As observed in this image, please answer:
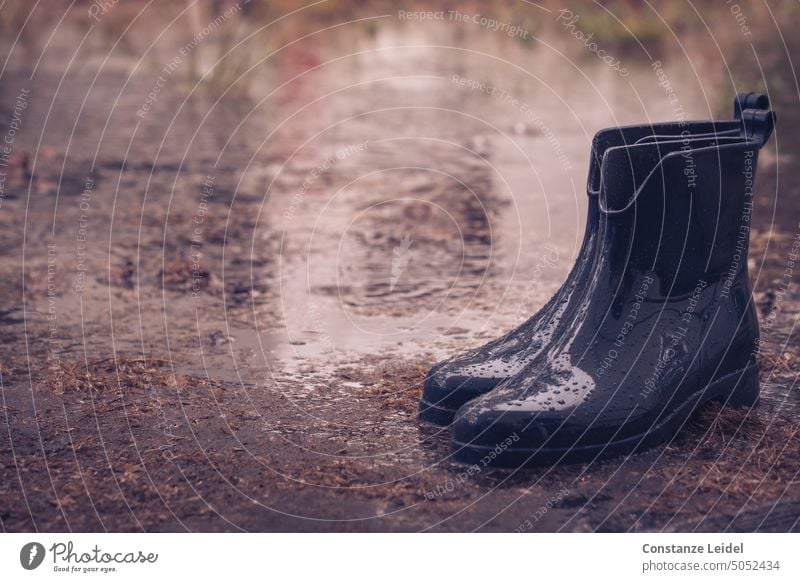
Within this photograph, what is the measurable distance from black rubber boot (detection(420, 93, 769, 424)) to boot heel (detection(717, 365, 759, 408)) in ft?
1.41

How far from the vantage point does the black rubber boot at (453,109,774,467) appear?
2418 millimetres

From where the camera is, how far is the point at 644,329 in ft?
8.43

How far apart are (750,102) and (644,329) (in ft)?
2.27

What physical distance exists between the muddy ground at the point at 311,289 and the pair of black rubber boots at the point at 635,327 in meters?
0.08

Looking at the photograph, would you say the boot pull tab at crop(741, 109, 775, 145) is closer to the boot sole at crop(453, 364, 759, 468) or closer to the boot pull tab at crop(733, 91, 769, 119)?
the boot pull tab at crop(733, 91, 769, 119)

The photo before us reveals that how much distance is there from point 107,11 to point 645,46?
216 inches

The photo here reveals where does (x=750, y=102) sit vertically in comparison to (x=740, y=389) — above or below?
above

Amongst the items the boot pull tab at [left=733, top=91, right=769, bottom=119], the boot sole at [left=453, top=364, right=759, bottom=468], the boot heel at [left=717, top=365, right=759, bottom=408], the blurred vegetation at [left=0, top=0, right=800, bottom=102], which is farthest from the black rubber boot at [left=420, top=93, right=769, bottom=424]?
the blurred vegetation at [left=0, top=0, right=800, bottom=102]

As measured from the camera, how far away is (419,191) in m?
5.55

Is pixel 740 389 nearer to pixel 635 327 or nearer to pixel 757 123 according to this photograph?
pixel 635 327

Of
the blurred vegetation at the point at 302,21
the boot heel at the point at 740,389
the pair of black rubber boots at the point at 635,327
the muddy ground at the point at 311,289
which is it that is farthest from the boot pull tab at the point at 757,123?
the blurred vegetation at the point at 302,21

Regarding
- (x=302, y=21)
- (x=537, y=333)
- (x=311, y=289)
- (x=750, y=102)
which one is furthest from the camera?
(x=302, y=21)

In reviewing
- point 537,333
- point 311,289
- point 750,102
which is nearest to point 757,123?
point 750,102

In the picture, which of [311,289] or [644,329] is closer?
[644,329]
